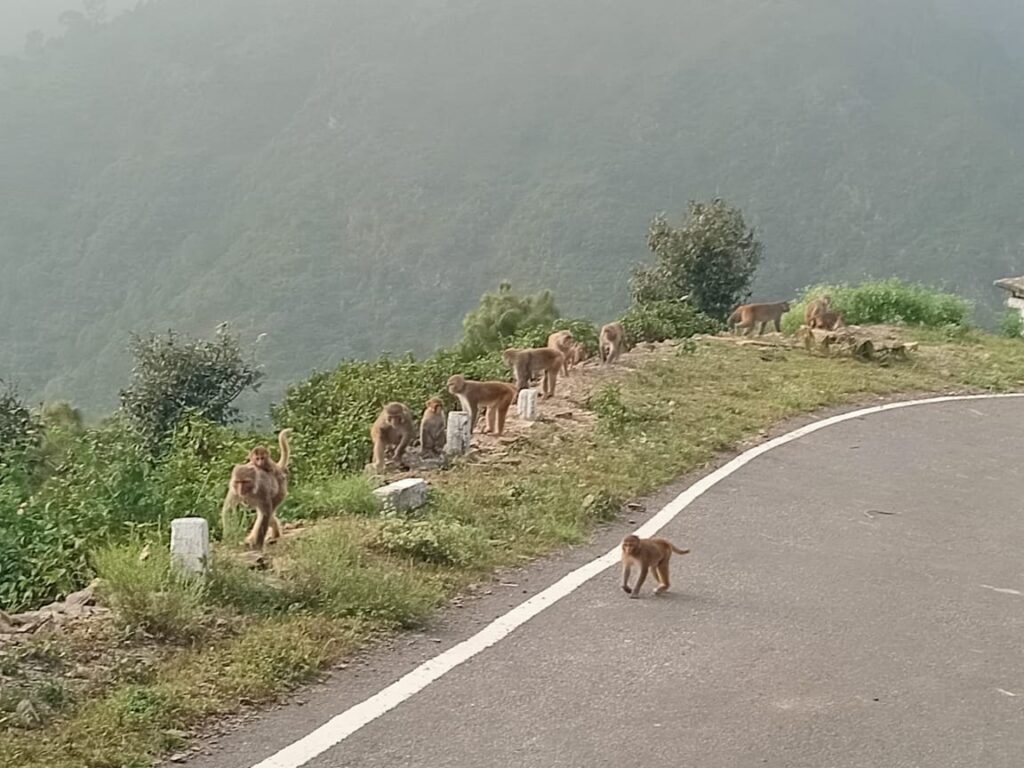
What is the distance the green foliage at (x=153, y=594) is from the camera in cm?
668

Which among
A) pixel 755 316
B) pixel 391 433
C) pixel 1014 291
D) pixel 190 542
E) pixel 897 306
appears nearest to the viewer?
pixel 190 542

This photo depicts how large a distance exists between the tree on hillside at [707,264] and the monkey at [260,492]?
A: 22244mm

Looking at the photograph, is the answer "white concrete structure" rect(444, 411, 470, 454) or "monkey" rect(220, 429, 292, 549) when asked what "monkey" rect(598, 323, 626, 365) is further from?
"monkey" rect(220, 429, 292, 549)

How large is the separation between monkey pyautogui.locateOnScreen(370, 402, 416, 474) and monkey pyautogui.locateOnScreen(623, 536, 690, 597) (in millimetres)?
3629

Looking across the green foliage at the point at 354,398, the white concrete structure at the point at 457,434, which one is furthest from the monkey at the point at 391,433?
the green foliage at the point at 354,398

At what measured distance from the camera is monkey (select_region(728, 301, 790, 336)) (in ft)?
76.3

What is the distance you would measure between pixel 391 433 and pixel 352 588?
162 inches

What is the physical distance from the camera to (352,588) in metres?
7.43

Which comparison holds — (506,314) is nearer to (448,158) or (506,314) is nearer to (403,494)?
(403,494)

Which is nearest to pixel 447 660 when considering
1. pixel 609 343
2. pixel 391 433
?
pixel 391 433

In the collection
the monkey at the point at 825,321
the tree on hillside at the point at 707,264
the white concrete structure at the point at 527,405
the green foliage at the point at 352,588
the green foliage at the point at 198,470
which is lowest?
the green foliage at the point at 352,588

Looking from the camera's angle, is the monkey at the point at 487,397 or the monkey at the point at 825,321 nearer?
the monkey at the point at 487,397

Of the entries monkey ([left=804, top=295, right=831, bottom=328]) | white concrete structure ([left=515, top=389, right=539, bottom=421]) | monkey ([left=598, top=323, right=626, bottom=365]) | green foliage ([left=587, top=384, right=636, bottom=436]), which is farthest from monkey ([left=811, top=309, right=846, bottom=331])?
white concrete structure ([left=515, top=389, right=539, bottom=421])

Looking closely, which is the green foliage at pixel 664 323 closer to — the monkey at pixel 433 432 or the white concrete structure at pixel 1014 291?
the monkey at pixel 433 432
